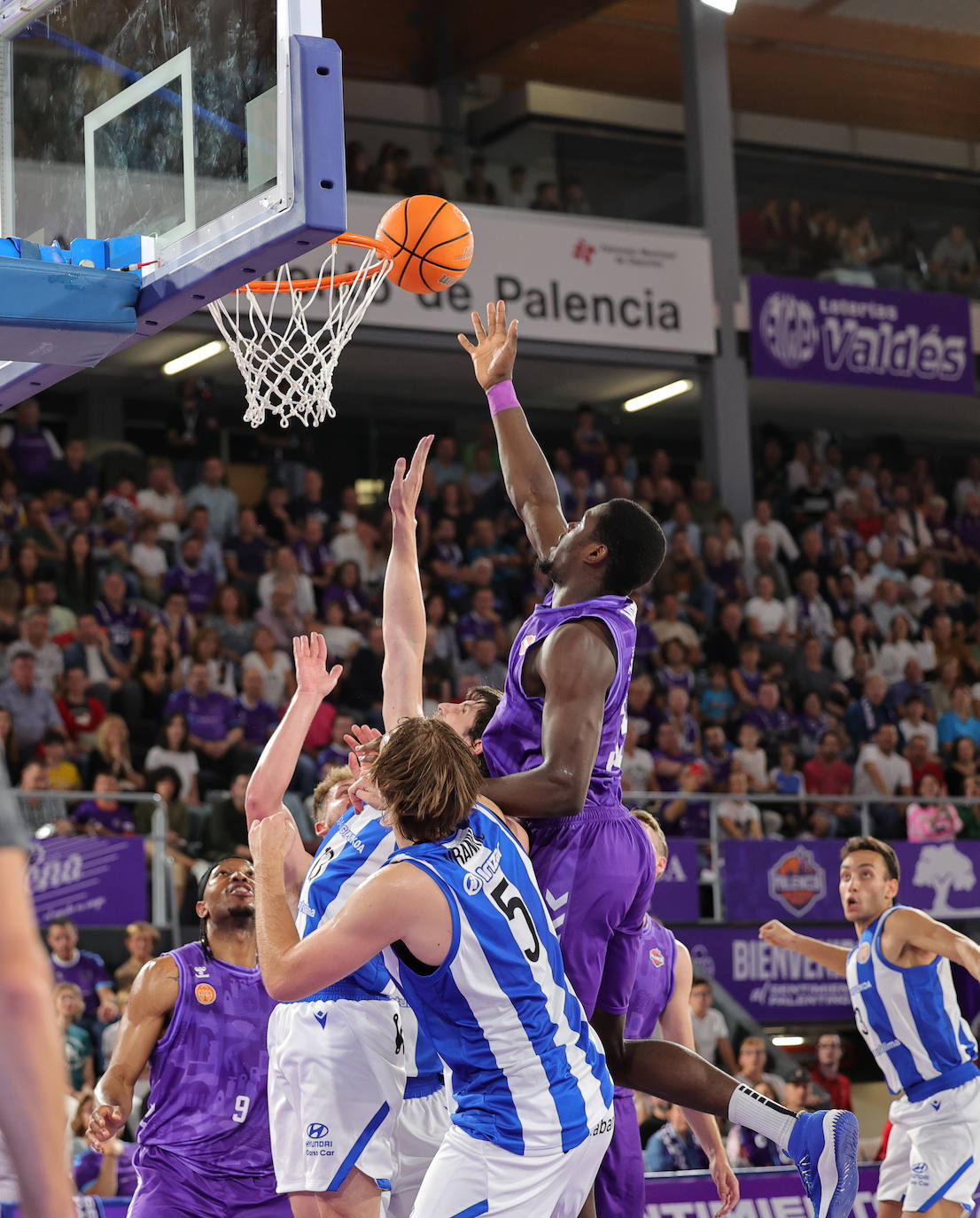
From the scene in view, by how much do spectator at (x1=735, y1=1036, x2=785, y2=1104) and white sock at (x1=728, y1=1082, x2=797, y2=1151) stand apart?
6.34 metres

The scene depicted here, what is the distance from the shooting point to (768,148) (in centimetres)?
1986

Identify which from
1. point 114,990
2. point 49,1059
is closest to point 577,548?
point 49,1059

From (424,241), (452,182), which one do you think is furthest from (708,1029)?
(452,182)

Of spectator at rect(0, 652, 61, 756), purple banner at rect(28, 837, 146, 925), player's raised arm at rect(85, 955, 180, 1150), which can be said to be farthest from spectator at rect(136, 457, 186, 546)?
player's raised arm at rect(85, 955, 180, 1150)

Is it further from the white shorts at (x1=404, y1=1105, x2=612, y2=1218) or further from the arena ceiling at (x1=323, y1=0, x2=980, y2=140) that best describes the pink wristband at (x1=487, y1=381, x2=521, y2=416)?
the arena ceiling at (x1=323, y1=0, x2=980, y2=140)

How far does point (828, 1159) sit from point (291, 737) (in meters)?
2.08

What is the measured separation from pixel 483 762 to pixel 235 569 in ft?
33.1

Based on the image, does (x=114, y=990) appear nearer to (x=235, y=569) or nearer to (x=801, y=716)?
(x=235, y=569)

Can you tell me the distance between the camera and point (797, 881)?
13.3 m

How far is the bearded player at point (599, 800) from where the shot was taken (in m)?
4.62

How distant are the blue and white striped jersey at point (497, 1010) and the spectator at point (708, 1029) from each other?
24.5 ft

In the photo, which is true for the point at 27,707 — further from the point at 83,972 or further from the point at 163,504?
the point at 163,504

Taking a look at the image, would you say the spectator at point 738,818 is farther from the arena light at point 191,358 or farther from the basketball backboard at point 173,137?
the basketball backboard at point 173,137

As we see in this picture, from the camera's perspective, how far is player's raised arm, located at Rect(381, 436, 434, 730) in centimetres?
552
